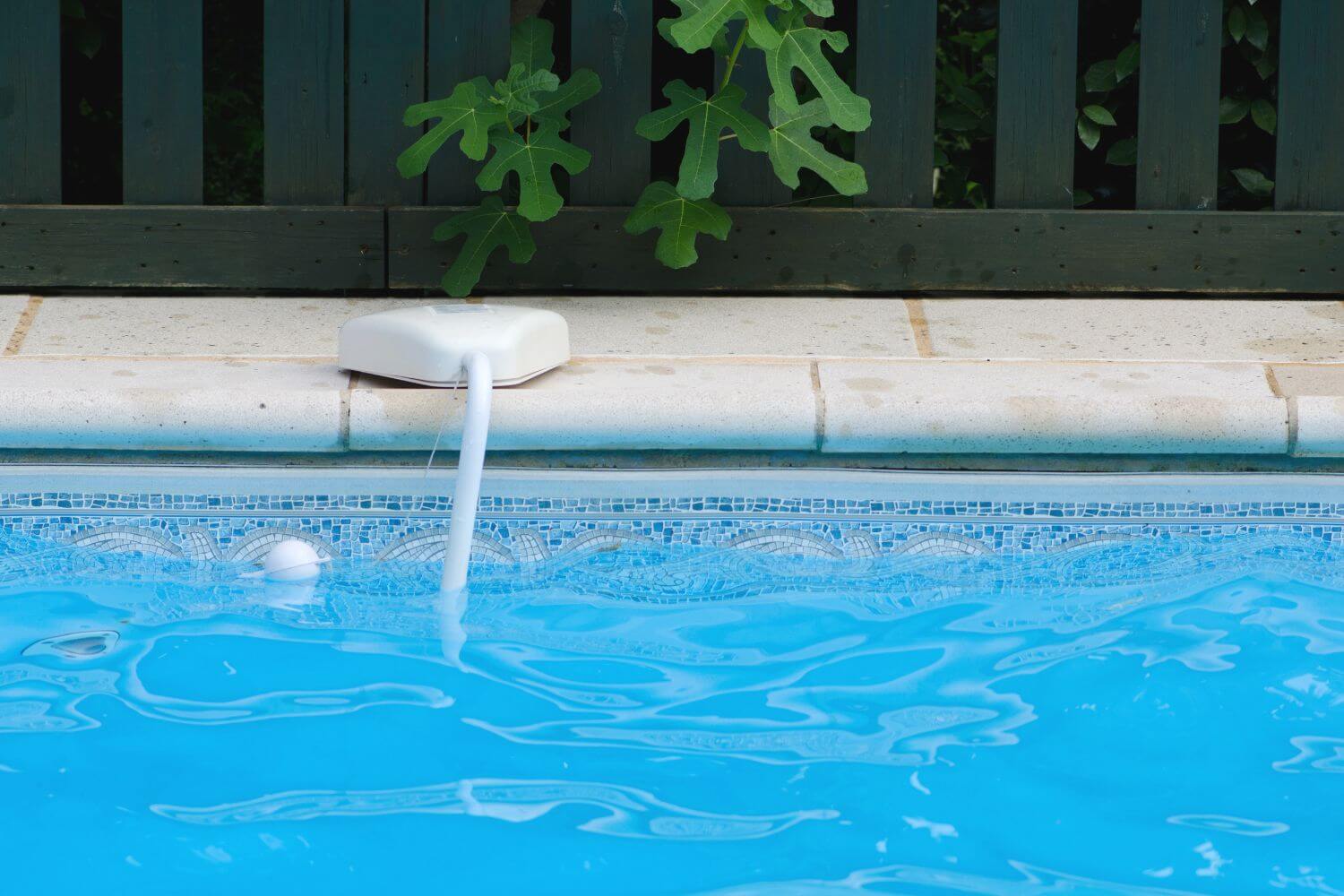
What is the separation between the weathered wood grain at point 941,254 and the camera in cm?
389

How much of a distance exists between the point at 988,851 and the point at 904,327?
197 cm

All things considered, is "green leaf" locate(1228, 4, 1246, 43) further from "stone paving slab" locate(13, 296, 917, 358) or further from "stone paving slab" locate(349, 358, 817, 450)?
"stone paving slab" locate(349, 358, 817, 450)

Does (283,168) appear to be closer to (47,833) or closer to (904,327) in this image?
(904,327)

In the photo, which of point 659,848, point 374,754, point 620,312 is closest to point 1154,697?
point 659,848

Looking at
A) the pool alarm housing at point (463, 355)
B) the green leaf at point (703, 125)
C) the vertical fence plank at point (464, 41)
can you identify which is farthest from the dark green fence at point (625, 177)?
the pool alarm housing at point (463, 355)

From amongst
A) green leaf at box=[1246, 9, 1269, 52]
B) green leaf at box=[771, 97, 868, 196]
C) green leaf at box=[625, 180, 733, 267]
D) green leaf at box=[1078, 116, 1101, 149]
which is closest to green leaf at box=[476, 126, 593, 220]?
green leaf at box=[625, 180, 733, 267]

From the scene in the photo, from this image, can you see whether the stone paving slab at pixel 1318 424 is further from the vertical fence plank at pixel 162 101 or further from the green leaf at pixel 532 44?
the vertical fence plank at pixel 162 101

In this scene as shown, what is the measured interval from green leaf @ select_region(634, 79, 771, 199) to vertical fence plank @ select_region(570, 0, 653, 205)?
31 cm

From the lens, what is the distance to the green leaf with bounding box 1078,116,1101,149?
409 centimetres

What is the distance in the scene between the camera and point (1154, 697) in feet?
7.30

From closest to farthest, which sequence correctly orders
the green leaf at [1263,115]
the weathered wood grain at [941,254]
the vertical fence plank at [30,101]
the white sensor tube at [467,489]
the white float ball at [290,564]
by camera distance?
the white sensor tube at [467,489], the white float ball at [290,564], the vertical fence plank at [30,101], the weathered wood grain at [941,254], the green leaf at [1263,115]

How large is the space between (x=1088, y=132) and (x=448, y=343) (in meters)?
2.07

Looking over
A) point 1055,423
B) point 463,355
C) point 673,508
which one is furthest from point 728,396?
point 1055,423

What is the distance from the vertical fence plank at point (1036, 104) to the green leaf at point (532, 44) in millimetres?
1100
